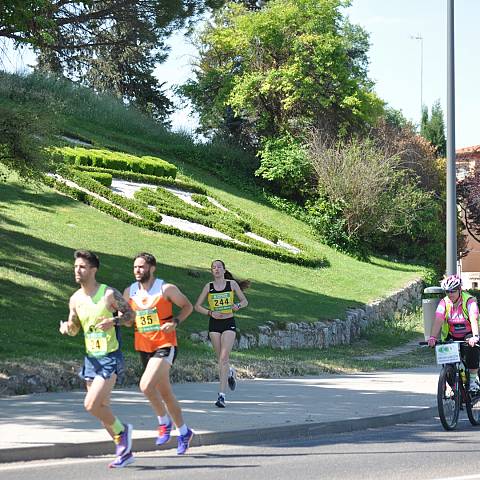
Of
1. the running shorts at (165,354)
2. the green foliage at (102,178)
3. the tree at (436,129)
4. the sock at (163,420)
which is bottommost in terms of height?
the sock at (163,420)

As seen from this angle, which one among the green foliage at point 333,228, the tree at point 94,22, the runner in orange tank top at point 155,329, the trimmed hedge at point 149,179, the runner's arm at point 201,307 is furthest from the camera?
the green foliage at point 333,228

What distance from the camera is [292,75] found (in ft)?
167

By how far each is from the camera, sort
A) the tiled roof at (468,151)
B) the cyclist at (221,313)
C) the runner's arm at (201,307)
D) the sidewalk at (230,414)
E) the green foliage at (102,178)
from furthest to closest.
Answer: the tiled roof at (468,151) → the green foliage at (102,178) → the cyclist at (221,313) → the runner's arm at (201,307) → the sidewalk at (230,414)

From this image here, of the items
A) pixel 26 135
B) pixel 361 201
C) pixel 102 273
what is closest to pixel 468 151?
pixel 361 201

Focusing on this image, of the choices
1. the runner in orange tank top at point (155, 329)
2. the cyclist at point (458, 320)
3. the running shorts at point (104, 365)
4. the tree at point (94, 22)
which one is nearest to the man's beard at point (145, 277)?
the runner in orange tank top at point (155, 329)

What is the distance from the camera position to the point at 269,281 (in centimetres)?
3225

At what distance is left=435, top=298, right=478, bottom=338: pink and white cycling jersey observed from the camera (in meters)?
13.2

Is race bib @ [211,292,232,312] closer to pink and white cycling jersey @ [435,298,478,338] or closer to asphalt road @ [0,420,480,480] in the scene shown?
asphalt road @ [0,420,480,480]

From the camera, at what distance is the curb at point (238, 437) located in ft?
32.8

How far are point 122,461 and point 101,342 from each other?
3.52 ft

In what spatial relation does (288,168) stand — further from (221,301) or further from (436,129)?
(436,129)

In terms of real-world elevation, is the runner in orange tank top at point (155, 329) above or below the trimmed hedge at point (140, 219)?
below

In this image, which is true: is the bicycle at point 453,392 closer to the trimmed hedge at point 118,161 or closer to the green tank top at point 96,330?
the green tank top at point 96,330

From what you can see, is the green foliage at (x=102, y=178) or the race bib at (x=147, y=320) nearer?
the race bib at (x=147, y=320)
